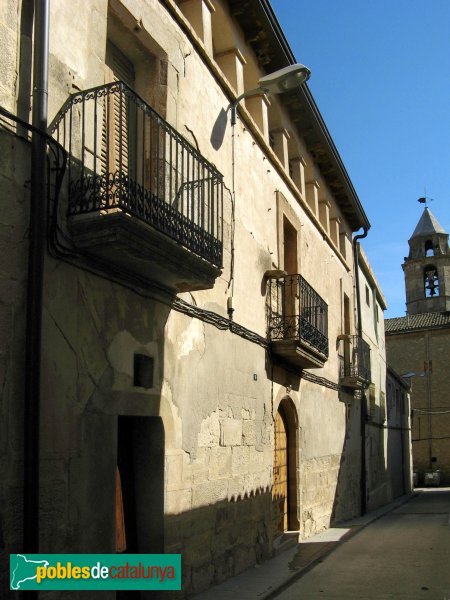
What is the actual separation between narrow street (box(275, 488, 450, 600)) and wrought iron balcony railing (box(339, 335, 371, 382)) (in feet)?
11.0

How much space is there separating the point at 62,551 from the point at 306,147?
10.1 metres

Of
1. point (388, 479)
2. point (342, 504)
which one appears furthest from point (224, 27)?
point (388, 479)

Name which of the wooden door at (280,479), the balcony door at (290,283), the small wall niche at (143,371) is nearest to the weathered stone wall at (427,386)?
the balcony door at (290,283)

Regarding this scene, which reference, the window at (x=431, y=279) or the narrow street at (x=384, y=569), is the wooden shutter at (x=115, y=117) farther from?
the window at (x=431, y=279)

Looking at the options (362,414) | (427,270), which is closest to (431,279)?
(427,270)

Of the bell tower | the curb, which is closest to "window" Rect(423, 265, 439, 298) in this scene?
the bell tower

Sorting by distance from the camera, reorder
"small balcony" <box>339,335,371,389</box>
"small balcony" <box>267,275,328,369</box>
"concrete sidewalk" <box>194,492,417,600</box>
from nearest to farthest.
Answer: "concrete sidewalk" <box>194,492,417,600</box> < "small balcony" <box>267,275,328,369</box> < "small balcony" <box>339,335,371,389</box>

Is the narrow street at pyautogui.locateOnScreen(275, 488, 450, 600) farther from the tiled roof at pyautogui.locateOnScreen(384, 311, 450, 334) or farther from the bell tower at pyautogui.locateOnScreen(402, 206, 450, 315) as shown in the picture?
the bell tower at pyautogui.locateOnScreen(402, 206, 450, 315)

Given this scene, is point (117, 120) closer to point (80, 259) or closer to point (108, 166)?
point (108, 166)

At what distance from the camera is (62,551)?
4.64 m

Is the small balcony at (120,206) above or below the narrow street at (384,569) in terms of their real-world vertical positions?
above

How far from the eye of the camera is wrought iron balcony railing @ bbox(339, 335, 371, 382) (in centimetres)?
1503

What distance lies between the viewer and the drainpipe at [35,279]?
4.24 metres

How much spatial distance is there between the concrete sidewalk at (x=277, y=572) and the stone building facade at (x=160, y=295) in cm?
16
